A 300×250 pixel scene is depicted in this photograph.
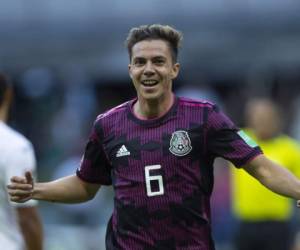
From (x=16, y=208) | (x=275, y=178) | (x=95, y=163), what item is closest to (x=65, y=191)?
(x=95, y=163)

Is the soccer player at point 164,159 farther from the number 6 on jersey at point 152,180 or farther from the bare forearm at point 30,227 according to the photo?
the bare forearm at point 30,227

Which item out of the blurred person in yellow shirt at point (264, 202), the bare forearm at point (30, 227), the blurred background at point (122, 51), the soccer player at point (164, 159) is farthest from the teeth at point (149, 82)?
the blurred background at point (122, 51)

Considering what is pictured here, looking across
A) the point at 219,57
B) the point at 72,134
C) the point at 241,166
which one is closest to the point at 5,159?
the point at 241,166

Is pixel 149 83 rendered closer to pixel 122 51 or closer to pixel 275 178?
pixel 275 178

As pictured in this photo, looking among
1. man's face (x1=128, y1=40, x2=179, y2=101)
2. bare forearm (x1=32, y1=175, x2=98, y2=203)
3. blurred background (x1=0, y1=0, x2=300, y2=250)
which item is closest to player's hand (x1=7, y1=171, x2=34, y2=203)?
bare forearm (x1=32, y1=175, x2=98, y2=203)

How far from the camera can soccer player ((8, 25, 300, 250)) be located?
8.01 meters

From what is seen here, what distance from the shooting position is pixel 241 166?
810cm

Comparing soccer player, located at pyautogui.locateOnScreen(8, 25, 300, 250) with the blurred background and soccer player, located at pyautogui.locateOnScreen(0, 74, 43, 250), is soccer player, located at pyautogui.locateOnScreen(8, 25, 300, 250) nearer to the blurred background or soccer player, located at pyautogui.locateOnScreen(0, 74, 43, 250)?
soccer player, located at pyautogui.locateOnScreen(0, 74, 43, 250)

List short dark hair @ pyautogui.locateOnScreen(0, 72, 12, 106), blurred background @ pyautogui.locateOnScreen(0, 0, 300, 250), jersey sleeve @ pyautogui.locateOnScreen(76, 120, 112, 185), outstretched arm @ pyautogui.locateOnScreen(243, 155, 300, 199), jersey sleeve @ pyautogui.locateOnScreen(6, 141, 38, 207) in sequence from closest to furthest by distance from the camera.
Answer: outstretched arm @ pyautogui.locateOnScreen(243, 155, 300, 199) → jersey sleeve @ pyautogui.locateOnScreen(76, 120, 112, 185) → jersey sleeve @ pyautogui.locateOnScreen(6, 141, 38, 207) → short dark hair @ pyautogui.locateOnScreen(0, 72, 12, 106) → blurred background @ pyautogui.locateOnScreen(0, 0, 300, 250)

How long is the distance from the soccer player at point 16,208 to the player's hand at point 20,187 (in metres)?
0.53

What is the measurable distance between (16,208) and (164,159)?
135 centimetres

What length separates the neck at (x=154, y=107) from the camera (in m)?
8.16

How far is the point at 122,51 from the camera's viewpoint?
28844mm

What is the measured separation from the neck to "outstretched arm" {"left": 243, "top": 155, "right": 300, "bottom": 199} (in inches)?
23.8
